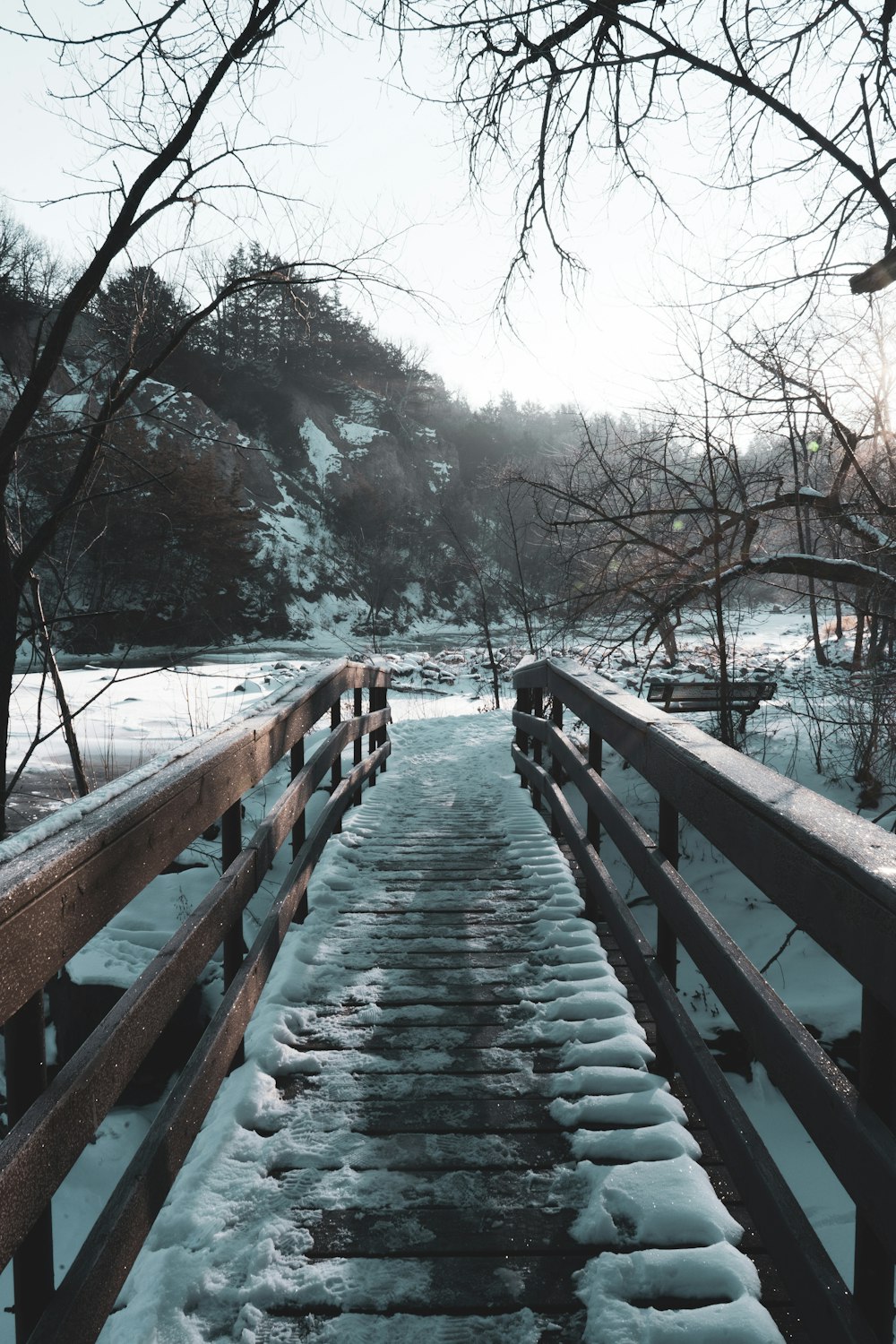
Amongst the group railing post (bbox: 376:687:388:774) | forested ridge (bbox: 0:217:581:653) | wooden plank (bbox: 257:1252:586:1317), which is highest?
forested ridge (bbox: 0:217:581:653)

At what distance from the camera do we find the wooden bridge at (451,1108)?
1.27 meters

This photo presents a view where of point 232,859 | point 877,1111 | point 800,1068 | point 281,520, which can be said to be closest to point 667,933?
point 800,1068

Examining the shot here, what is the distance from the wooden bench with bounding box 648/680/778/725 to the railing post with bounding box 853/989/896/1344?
335 inches

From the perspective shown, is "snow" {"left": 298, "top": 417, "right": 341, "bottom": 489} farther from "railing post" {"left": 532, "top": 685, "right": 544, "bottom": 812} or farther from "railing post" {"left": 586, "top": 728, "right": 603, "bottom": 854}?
"railing post" {"left": 586, "top": 728, "right": 603, "bottom": 854}

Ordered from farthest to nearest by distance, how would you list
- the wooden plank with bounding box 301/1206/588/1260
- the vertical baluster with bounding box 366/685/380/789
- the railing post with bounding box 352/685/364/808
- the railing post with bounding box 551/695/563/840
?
the vertical baluster with bounding box 366/685/380/789 → the railing post with bounding box 352/685/364/808 → the railing post with bounding box 551/695/563/840 → the wooden plank with bounding box 301/1206/588/1260

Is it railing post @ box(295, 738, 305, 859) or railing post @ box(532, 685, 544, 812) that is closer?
railing post @ box(295, 738, 305, 859)

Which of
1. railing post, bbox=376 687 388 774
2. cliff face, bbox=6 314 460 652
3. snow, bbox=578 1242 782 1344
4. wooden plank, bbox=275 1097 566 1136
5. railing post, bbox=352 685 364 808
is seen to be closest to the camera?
snow, bbox=578 1242 782 1344

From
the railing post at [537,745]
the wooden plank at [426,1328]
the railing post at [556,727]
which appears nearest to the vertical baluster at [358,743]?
the railing post at [537,745]

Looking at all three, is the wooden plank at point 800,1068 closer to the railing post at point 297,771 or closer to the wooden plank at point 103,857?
the wooden plank at point 103,857

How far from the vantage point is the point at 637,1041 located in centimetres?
251

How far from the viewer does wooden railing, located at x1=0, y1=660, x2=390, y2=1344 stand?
3.95 ft

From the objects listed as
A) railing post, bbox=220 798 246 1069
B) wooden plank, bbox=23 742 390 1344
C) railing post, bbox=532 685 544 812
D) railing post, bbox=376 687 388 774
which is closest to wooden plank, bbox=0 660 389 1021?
railing post, bbox=220 798 246 1069

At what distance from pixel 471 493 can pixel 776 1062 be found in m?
47.5

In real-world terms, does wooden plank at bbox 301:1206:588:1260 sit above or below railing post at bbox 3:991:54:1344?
below
